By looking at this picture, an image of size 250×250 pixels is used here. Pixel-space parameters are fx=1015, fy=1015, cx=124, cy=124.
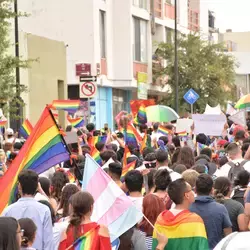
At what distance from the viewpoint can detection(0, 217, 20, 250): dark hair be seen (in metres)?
6.59

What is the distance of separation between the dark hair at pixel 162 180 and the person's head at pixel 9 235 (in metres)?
3.56

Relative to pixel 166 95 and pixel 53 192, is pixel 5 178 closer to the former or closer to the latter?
pixel 53 192

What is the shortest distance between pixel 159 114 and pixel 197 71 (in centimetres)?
2505

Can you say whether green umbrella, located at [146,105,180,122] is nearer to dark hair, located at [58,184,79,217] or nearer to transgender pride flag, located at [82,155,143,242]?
dark hair, located at [58,184,79,217]

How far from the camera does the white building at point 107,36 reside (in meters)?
45.1

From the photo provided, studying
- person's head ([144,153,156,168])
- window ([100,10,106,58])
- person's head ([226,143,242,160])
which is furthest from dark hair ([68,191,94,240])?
window ([100,10,106,58])

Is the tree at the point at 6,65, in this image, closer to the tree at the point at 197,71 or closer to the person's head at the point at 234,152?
the person's head at the point at 234,152

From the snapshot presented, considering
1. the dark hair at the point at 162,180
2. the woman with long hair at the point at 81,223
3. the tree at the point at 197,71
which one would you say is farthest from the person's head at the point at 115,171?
the tree at the point at 197,71

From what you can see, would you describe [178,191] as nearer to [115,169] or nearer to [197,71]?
[115,169]

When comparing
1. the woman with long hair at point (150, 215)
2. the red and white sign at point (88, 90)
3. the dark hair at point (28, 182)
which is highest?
the red and white sign at point (88, 90)

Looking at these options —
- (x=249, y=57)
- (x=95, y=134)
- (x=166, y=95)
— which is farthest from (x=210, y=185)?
(x=249, y=57)

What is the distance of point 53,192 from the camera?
11.2 meters

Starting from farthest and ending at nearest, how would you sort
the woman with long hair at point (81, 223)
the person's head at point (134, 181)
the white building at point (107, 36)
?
the white building at point (107, 36), the person's head at point (134, 181), the woman with long hair at point (81, 223)

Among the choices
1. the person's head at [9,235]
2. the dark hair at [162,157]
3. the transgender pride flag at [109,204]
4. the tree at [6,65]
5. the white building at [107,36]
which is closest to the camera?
the person's head at [9,235]
